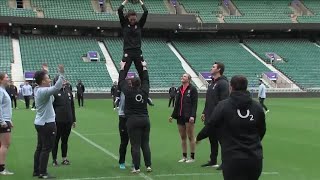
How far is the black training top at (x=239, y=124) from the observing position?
5.23 metres

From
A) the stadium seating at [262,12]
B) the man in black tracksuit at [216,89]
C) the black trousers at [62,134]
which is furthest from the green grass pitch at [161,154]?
the stadium seating at [262,12]

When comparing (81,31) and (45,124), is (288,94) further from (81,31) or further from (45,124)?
(45,124)

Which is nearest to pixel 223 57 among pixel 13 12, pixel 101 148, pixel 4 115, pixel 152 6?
pixel 152 6

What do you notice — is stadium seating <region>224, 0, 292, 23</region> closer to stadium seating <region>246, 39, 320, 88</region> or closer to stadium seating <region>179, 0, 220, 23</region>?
stadium seating <region>179, 0, 220, 23</region>

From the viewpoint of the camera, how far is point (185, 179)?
28.9 ft

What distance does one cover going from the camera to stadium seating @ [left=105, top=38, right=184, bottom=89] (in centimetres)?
4506

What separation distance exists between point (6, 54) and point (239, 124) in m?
42.4

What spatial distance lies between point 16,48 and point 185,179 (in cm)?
4130

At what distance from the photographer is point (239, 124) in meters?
5.22

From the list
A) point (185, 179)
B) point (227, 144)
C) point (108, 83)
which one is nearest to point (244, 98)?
point (227, 144)

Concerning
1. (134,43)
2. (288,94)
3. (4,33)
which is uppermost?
(4,33)

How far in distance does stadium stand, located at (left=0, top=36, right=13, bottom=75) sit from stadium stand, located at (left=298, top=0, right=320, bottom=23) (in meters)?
33.0

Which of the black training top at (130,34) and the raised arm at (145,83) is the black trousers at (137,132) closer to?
the raised arm at (145,83)

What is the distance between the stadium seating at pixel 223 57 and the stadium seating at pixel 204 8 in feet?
8.97
